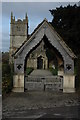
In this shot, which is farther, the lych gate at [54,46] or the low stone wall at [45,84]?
the low stone wall at [45,84]

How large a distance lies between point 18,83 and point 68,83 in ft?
10.4

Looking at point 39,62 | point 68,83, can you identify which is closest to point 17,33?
point 39,62

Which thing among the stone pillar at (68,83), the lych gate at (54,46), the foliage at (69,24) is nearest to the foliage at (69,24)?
the foliage at (69,24)

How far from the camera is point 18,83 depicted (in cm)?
1380

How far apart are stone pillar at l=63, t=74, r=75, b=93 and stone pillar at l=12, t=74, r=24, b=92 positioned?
105 inches

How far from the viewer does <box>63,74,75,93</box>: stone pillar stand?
1364 centimetres

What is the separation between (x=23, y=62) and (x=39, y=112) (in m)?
6.17

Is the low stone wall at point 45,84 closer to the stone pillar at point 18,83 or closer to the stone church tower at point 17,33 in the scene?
the stone pillar at point 18,83

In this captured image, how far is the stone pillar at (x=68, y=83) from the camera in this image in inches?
537

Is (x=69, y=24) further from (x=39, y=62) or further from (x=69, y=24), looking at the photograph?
(x=39, y=62)

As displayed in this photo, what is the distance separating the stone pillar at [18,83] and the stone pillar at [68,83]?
2.67 metres

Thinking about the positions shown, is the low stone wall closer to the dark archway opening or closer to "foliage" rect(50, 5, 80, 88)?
"foliage" rect(50, 5, 80, 88)

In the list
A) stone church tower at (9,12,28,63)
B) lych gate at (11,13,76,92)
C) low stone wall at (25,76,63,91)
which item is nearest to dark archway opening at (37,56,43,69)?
stone church tower at (9,12,28,63)

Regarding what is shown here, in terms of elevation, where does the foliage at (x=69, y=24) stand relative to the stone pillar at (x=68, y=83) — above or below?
above
